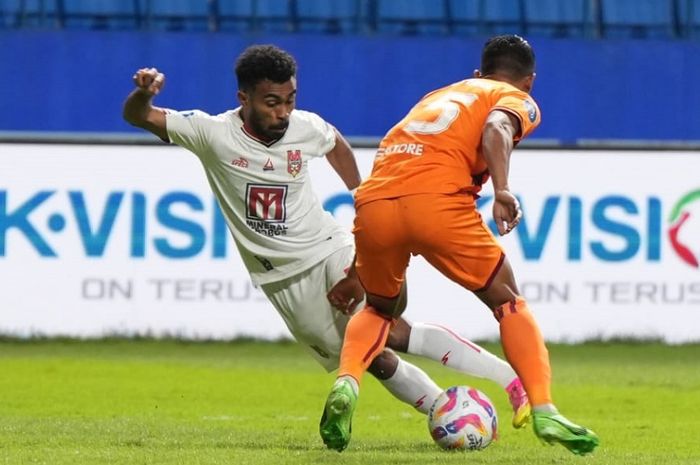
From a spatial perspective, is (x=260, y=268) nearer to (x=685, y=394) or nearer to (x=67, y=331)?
(x=685, y=394)

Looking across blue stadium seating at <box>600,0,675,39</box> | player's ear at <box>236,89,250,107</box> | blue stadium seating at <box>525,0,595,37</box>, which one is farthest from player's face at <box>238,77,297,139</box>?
blue stadium seating at <box>600,0,675,39</box>

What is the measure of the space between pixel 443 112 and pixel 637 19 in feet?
40.3

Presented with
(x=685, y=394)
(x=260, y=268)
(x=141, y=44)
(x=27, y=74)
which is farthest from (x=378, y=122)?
(x=260, y=268)

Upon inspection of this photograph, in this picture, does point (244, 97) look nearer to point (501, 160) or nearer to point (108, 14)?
point (501, 160)

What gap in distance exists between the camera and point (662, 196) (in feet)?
44.3

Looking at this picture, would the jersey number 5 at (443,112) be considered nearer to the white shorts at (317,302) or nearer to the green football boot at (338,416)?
the white shorts at (317,302)

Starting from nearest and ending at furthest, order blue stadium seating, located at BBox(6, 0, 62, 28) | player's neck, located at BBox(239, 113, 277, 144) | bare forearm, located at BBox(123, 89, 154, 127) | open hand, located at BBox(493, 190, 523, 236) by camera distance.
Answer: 1. open hand, located at BBox(493, 190, 523, 236)
2. bare forearm, located at BBox(123, 89, 154, 127)
3. player's neck, located at BBox(239, 113, 277, 144)
4. blue stadium seating, located at BBox(6, 0, 62, 28)

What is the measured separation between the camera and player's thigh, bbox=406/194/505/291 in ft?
20.2

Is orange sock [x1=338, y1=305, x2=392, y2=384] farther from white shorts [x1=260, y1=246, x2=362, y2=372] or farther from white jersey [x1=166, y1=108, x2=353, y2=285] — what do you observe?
white jersey [x1=166, y1=108, x2=353, y2=285]

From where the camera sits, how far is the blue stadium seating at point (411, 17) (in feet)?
58.2

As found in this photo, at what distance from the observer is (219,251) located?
13.2 m

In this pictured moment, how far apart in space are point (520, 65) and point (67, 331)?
25.0 feet

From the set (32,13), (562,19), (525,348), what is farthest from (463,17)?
(525,348)

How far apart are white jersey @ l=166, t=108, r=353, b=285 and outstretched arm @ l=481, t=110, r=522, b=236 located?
132 cm
